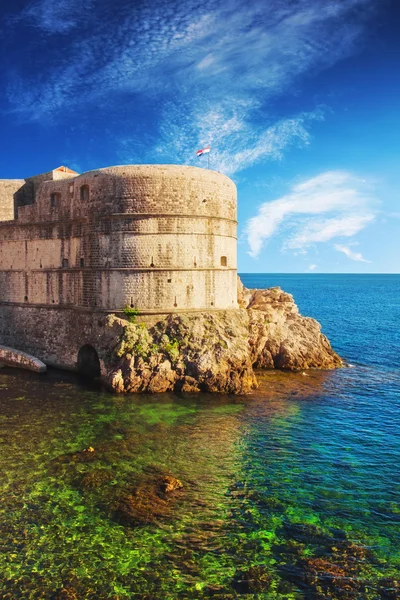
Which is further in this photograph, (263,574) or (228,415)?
(228,415)

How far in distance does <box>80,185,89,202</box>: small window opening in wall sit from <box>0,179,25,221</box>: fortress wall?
7.18 m

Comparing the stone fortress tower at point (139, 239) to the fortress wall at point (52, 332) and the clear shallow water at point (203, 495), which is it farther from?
the clear shallow water at point (203, 495)

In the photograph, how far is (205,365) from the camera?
78.5 feet

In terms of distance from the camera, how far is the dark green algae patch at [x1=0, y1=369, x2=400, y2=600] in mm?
10070

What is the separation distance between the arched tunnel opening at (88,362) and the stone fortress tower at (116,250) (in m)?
0.13

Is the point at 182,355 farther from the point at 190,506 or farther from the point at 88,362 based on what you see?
the point at 190,506

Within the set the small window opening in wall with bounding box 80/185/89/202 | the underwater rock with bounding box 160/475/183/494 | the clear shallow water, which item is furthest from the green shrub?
the underwater rock with bounding box 160/475/183/494

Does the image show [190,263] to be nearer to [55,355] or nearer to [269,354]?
[269,354]

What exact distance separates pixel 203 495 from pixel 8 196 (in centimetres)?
2566

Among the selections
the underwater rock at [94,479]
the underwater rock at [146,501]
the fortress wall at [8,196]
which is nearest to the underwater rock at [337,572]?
the underwater rock at [146,501]

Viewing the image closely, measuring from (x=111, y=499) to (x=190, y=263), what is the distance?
598 inches

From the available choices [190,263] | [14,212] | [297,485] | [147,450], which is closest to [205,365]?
[190,263]

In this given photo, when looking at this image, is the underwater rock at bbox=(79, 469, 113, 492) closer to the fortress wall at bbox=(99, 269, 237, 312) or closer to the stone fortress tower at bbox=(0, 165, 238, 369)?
the stone fortress tower at bbox=(0, 165, 238, 369)

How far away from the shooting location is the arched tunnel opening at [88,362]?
2750 centimetres
